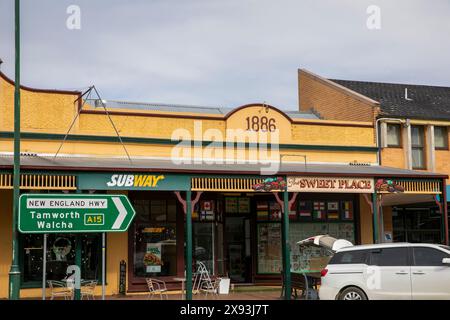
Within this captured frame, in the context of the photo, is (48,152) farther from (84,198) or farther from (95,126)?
(84,198)

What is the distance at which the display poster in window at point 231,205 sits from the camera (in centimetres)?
2144

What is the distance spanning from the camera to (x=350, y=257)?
47.8ft

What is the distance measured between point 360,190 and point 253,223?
4291mm

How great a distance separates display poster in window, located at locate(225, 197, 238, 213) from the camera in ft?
70.3

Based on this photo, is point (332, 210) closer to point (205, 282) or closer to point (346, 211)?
point (346, 211)

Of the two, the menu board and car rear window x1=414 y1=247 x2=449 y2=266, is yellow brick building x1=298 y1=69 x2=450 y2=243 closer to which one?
the menu board

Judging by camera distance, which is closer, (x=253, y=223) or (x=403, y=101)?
(x=253, y=223)

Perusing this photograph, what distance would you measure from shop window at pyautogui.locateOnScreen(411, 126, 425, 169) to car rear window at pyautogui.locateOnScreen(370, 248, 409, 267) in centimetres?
1036

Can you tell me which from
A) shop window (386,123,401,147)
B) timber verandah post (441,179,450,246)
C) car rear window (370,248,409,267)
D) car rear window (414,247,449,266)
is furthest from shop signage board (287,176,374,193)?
shop window (386,123,401,147)

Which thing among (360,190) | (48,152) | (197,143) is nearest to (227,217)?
(197,143)

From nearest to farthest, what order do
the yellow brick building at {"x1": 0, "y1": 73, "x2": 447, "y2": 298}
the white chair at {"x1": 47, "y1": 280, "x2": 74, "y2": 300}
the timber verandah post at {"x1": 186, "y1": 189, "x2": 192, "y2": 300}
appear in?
the timber verandah post at {"x1": 186, "y1": 189, "x2": 192, "y2": 300} → the white chair at {"x1": 47, "y1": 280, "x2": 74, "y2": 300} → the yellow brick building at {"x1": 0, "y1": 73, "x2": 447, "y2": 298}

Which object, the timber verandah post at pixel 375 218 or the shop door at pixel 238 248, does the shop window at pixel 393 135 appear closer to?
the timber verandah post at pixel 375 218

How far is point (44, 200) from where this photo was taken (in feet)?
44.8

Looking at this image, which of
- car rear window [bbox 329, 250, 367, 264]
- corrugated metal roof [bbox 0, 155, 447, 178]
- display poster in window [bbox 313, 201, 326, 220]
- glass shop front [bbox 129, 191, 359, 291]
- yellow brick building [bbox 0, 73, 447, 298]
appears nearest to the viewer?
car rear window [bbox 329, 250, 367, 264]
